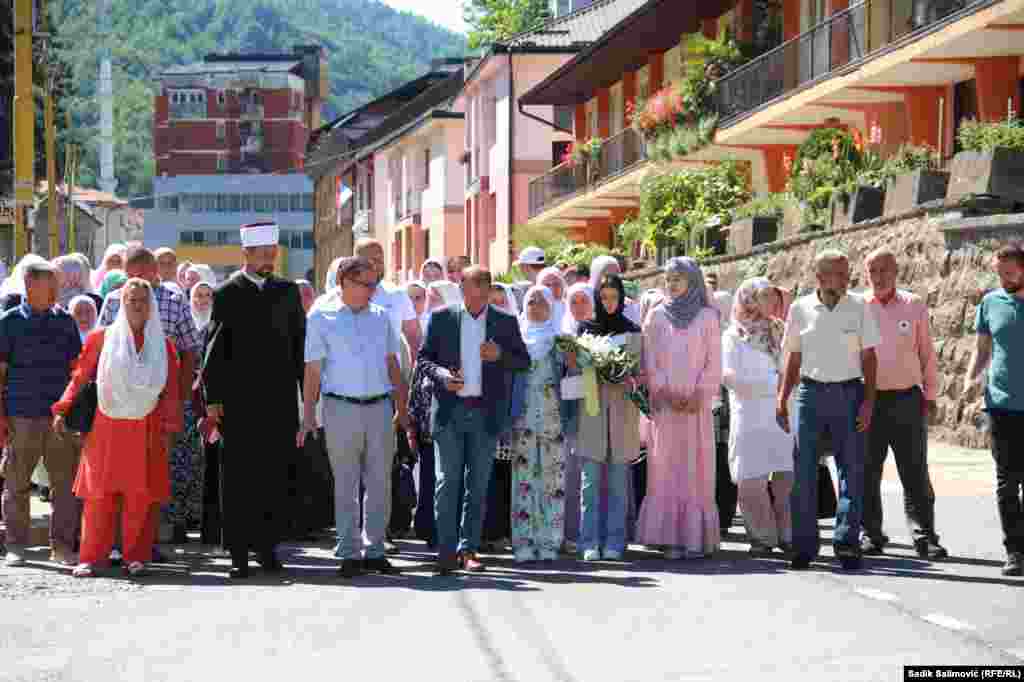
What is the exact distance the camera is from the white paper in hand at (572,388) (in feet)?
42.0

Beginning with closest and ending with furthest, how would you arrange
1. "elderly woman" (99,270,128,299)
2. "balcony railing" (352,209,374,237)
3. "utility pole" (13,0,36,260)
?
"elderly woman" (99,270,128,299) → "utility pole" (13,0,36,260) → "balcony railing" (352,209,374,237)

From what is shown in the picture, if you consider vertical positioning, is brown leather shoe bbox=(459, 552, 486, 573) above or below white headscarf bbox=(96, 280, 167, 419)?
below

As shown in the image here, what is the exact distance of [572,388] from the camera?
12836mm

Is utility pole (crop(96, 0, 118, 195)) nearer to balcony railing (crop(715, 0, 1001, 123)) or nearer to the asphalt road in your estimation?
balcony railing (crop(715, 0, 1001, 123))

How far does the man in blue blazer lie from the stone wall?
8688mm

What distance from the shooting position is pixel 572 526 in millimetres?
13445

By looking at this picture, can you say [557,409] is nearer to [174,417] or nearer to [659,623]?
[174,417]

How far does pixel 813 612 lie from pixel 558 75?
135ft

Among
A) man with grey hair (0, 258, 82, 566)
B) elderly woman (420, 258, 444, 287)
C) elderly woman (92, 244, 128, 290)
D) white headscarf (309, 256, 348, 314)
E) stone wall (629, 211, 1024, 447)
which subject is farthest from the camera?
stone wall (629, 211, 1024, 447)

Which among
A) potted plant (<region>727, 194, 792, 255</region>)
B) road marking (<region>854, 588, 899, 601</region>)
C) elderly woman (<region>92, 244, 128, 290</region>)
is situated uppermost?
potted plant (<region>727, 194, 792, 255</region>)

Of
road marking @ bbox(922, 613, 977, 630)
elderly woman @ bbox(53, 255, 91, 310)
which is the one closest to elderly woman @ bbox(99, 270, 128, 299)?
elderly woman @ bbox(53, 255, 91, 310)

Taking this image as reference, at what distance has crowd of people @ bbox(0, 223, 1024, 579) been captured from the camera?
11938 mm

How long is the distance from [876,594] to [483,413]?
2.94m

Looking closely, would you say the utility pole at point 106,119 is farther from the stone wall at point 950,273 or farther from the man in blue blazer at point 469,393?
the man in blue blazer at point 469,393
